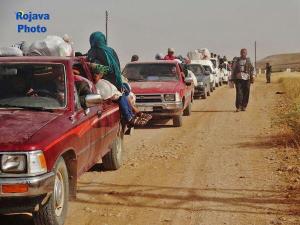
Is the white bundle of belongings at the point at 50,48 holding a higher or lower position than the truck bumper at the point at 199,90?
higher

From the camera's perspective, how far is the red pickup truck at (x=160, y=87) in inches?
540

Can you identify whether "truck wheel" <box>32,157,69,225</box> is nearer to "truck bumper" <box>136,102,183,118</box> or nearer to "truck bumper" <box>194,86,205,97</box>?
"truck bumper" <box>136,102,183,118</box>

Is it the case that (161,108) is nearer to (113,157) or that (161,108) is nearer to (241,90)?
(241,90)

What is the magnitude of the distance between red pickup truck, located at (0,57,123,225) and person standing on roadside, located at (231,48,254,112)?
1085 cm

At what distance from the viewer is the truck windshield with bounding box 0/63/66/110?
5.85 metres

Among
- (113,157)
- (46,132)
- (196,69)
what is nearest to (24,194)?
(46,132)

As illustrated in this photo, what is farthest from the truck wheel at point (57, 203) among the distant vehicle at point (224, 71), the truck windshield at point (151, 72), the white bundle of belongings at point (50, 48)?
the distant vehicle at point (224, 71)

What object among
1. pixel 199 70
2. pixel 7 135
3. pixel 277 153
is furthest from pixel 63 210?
pixel 199 70

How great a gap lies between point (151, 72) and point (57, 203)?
32.1ft

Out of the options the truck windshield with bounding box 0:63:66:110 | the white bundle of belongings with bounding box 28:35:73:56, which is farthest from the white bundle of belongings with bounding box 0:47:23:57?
the truck windshield with bounding box 0:63:66:110

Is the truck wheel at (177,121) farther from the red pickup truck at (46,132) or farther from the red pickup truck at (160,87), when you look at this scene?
the red pickup truck at (46,132)

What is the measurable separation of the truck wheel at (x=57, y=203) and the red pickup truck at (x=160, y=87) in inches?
332

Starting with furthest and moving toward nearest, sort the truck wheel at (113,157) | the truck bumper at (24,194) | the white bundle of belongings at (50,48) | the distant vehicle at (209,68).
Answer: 1. the distant vehicle at (209,68)
2. the truck wheel at (113,157)
3. the white bundle of belongings at (50,48)
4. the truck bumper at (24,194)

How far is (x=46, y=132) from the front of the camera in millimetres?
4910
